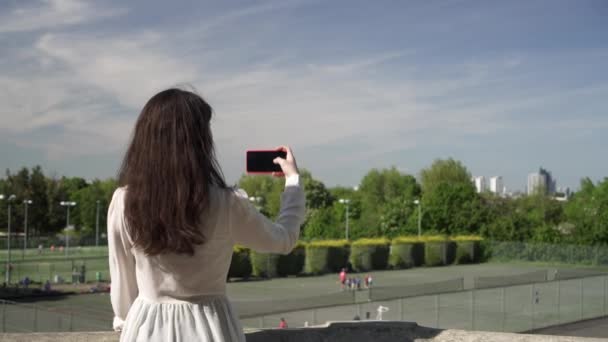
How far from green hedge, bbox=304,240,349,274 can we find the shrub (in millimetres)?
13650

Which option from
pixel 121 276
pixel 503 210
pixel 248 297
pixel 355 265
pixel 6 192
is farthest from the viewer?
pixel 503 210

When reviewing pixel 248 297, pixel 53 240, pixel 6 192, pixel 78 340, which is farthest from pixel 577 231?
pixel 78 340

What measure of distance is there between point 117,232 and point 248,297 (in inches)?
1600

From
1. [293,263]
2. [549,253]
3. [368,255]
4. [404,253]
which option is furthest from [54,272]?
[549,253]

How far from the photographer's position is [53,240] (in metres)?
83.9

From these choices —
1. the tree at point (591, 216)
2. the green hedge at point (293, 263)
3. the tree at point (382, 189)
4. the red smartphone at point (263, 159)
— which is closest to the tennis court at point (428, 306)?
the green hedge at point (293, 263)

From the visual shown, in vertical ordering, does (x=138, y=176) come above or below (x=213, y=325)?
above

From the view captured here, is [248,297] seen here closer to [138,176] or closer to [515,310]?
[515,310]

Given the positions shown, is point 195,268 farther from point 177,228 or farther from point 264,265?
point 264,265

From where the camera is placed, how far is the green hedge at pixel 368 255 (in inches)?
2414

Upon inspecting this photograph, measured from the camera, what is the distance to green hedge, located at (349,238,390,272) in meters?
61.3

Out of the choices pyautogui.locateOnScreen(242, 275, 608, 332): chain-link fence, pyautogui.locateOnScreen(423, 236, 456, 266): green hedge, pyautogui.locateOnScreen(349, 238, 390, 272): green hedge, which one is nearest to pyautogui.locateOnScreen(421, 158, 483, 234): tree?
pyautogui.locateOnScreen(423, 236, 456, 266): green hedge

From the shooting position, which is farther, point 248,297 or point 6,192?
point 6,192

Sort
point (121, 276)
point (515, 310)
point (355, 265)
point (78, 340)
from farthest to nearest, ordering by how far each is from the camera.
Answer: point (355, 265)
point (515, 310)
point (78, 340)
point (121, 276)
